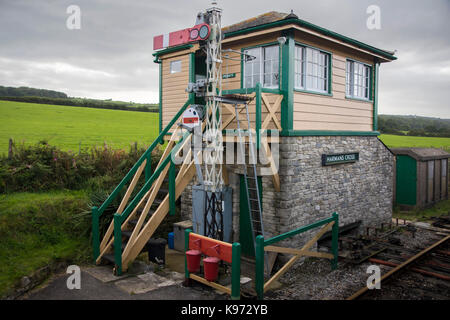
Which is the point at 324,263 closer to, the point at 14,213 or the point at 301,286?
the point at 301,286

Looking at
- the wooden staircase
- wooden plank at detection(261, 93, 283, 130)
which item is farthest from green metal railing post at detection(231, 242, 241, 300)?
wooden plank at detection(261, 93, 283, 130)

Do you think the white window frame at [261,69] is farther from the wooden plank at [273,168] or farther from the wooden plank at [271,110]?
the wooden plank at [273,168]

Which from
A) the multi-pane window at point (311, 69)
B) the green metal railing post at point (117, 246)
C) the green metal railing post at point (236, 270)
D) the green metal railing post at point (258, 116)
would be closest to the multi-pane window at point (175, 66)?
the multi-pane window at point (311, 69)

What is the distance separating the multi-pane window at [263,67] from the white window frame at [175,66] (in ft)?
8.24

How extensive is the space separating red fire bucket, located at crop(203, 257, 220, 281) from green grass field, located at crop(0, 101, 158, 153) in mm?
14720

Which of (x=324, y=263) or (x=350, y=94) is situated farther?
(x=350, y=94)

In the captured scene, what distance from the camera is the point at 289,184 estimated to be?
948 cm

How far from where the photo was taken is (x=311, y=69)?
10469mm

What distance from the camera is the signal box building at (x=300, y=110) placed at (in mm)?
9484

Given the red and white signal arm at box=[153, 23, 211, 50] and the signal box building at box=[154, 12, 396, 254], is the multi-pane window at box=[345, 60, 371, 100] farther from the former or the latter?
the red and white signal arm at box=[153, 23, 211, 50]

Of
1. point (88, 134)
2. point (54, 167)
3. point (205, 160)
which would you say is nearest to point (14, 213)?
point (54, 167)

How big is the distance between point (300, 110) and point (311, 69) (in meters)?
1.41

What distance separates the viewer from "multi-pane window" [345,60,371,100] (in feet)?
39.8

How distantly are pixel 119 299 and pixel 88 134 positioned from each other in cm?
2338
